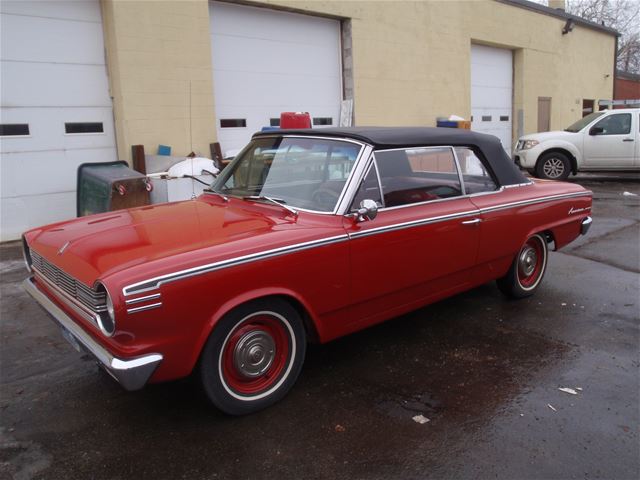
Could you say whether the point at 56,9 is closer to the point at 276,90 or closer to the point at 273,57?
the point at 273,57

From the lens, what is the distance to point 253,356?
9.78ft

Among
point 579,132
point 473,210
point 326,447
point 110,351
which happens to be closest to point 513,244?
point 473,210

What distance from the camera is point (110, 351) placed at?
260 cm

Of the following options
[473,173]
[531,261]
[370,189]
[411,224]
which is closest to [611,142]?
[531,261]

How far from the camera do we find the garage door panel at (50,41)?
7395mm

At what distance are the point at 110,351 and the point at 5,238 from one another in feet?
20.5

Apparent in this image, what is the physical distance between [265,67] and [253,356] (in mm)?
7998

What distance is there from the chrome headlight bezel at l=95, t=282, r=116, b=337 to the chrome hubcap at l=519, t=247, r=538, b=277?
354 centimetres

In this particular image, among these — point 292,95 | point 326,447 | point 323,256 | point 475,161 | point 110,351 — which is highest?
point 292,95

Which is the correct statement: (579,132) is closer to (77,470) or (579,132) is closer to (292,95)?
(292,95)

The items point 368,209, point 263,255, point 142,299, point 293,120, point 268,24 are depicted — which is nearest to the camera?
point 142,299

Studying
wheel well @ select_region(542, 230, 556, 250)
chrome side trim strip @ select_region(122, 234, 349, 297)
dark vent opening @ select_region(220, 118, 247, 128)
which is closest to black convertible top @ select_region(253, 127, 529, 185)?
wheel well @ select_region(542, 230, 556, 250)

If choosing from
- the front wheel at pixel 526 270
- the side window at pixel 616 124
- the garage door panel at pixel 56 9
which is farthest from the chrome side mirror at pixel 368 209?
the side window at pixel 616 124

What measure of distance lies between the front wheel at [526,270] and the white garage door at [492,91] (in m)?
11.0
